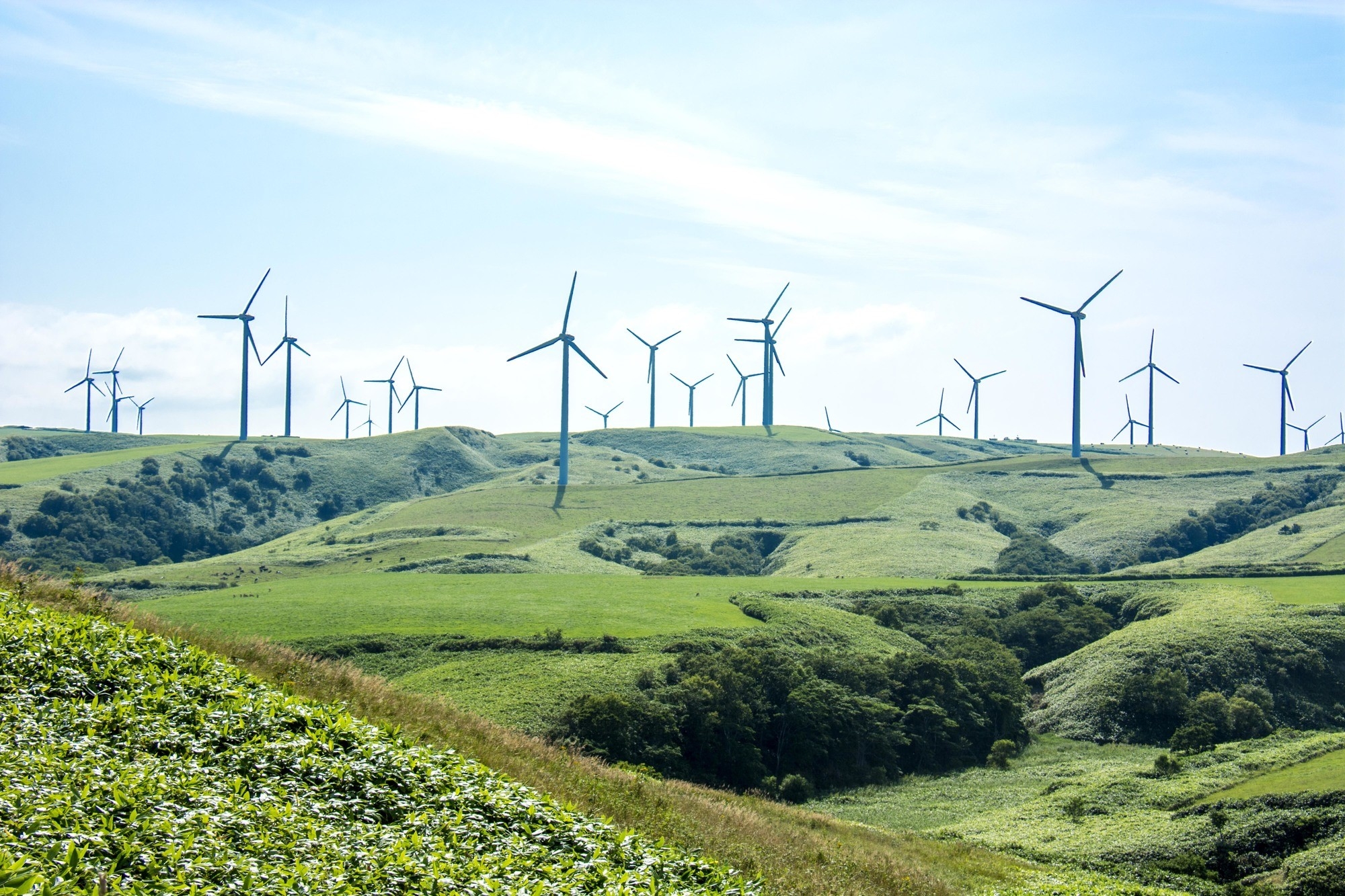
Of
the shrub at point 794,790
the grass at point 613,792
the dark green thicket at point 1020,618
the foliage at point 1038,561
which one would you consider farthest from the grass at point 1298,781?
the foliage at point 1038,561

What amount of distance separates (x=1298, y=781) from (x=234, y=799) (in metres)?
47.9

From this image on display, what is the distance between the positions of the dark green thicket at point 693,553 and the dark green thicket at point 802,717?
5496 cm

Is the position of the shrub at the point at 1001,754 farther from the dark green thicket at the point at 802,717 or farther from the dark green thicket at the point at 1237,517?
the dark green thicket at the point at 1237,517

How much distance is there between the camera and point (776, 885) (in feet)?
70.3

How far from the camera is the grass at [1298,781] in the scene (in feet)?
148

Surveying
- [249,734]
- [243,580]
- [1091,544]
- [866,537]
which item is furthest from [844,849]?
[1091,544]

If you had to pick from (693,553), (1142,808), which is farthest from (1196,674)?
(693,553)

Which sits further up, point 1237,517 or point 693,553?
point 1237,517

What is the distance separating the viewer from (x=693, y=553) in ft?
486

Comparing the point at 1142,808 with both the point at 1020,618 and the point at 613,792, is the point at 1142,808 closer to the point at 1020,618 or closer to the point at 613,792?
the point at 613,792

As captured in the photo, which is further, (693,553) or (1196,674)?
(693,553)

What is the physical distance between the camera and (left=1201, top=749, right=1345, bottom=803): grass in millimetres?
45031

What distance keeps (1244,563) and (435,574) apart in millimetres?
89051

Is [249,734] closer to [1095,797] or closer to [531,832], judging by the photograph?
[531,832]
